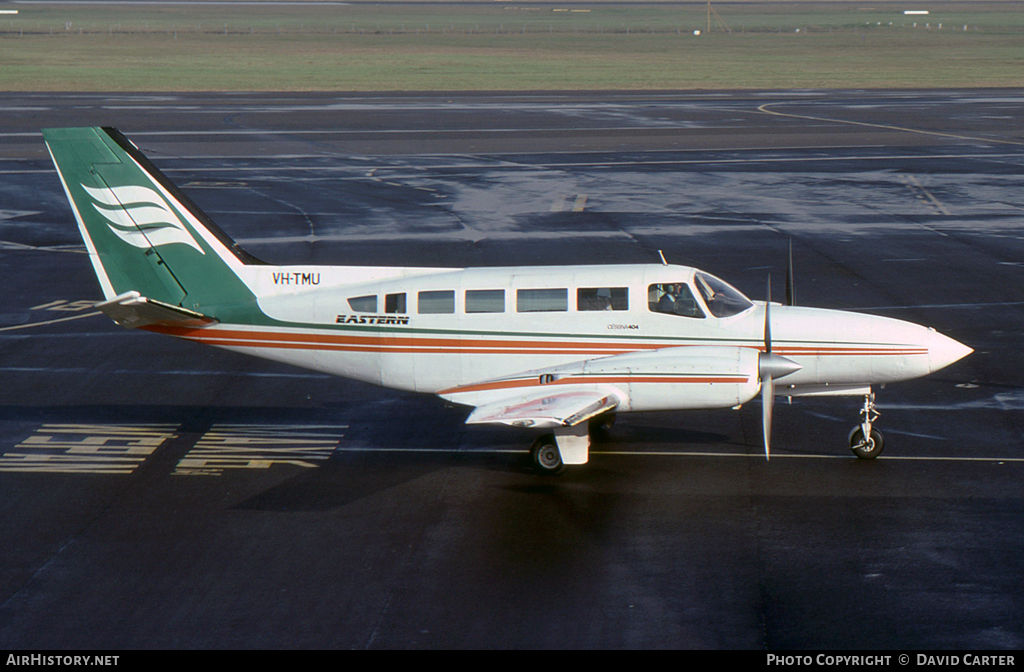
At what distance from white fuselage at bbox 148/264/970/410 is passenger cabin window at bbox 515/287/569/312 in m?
0.02

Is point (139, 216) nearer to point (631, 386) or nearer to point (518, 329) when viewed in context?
point (518, 329)

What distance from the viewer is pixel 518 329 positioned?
18.5 m

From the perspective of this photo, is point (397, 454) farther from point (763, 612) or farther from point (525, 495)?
point (763, 612)

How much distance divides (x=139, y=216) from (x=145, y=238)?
430mm

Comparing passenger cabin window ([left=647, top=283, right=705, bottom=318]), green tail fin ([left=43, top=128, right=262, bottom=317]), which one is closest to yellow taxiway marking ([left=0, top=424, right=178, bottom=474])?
green tail fin ([left=43, top=128, right=262, bottom=317])

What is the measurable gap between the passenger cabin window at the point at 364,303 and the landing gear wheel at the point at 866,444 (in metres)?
8.89

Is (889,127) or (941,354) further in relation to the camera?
(889,127)

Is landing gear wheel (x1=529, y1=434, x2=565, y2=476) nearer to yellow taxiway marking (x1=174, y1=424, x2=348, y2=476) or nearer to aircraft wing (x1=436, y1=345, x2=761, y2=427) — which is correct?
aircraft wing (x1=436, y1=345, x2=761, y2=427)

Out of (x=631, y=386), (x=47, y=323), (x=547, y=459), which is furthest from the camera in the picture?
(x=47, y=323)

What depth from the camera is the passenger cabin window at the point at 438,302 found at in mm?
18625

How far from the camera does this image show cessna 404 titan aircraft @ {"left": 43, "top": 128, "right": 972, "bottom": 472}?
17.4 metres

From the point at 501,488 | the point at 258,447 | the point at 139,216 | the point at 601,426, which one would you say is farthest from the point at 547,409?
the point at 139,216

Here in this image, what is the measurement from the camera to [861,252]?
3466 cm

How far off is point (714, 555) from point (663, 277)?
5.33 meters
